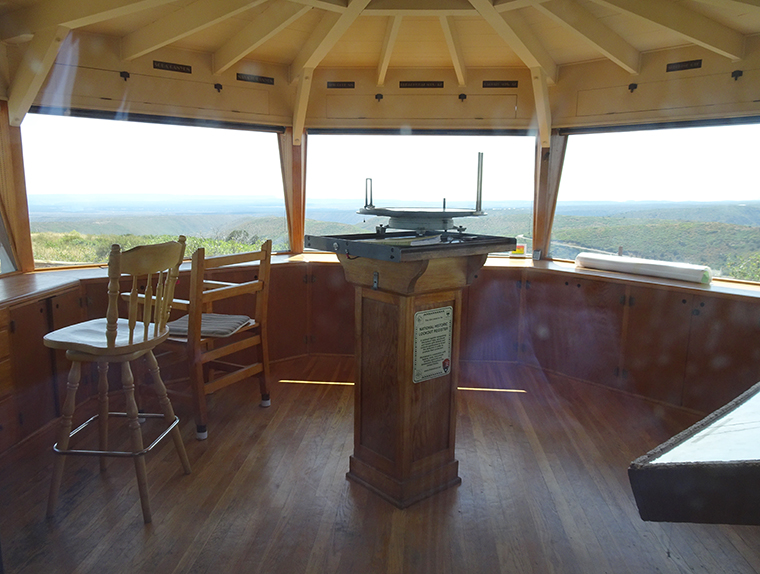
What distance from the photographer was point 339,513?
7.92 feet

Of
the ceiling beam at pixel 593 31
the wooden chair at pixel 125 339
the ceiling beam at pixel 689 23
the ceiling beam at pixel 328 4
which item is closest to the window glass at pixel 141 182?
the ceiling beam at pixel 328 4

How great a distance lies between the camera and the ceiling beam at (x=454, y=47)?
12.3 ft

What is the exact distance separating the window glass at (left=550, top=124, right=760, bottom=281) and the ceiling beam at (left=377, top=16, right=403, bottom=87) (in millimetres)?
1744

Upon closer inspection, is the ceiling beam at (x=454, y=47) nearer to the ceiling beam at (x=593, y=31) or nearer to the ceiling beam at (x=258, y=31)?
the ceiling beam at (x=593, y=31)

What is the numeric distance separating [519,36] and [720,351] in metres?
2.53

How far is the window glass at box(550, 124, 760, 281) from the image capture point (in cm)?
400

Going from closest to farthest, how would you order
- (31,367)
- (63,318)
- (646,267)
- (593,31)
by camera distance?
(31,367) < (63,318) < (593,31) < (646,267)

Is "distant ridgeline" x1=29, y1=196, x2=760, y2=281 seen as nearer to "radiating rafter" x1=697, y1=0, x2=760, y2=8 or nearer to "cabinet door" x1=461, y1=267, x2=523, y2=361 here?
"cabinet door" x1=461, y1=267, x2=523, y2=361

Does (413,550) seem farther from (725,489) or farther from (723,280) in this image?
(723,280)

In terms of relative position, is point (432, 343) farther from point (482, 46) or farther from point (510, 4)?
point (482, 46)

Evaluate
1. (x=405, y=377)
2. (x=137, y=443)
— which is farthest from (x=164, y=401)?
(x=405, y=377)

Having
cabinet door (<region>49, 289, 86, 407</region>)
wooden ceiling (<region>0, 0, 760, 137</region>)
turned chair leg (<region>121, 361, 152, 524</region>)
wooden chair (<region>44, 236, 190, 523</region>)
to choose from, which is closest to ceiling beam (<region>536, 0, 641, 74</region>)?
wooden ceiling (<region>0, 0, 760, 137</region>)

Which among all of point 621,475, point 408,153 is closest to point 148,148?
point 408,153

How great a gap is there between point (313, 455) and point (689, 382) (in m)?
2.60
